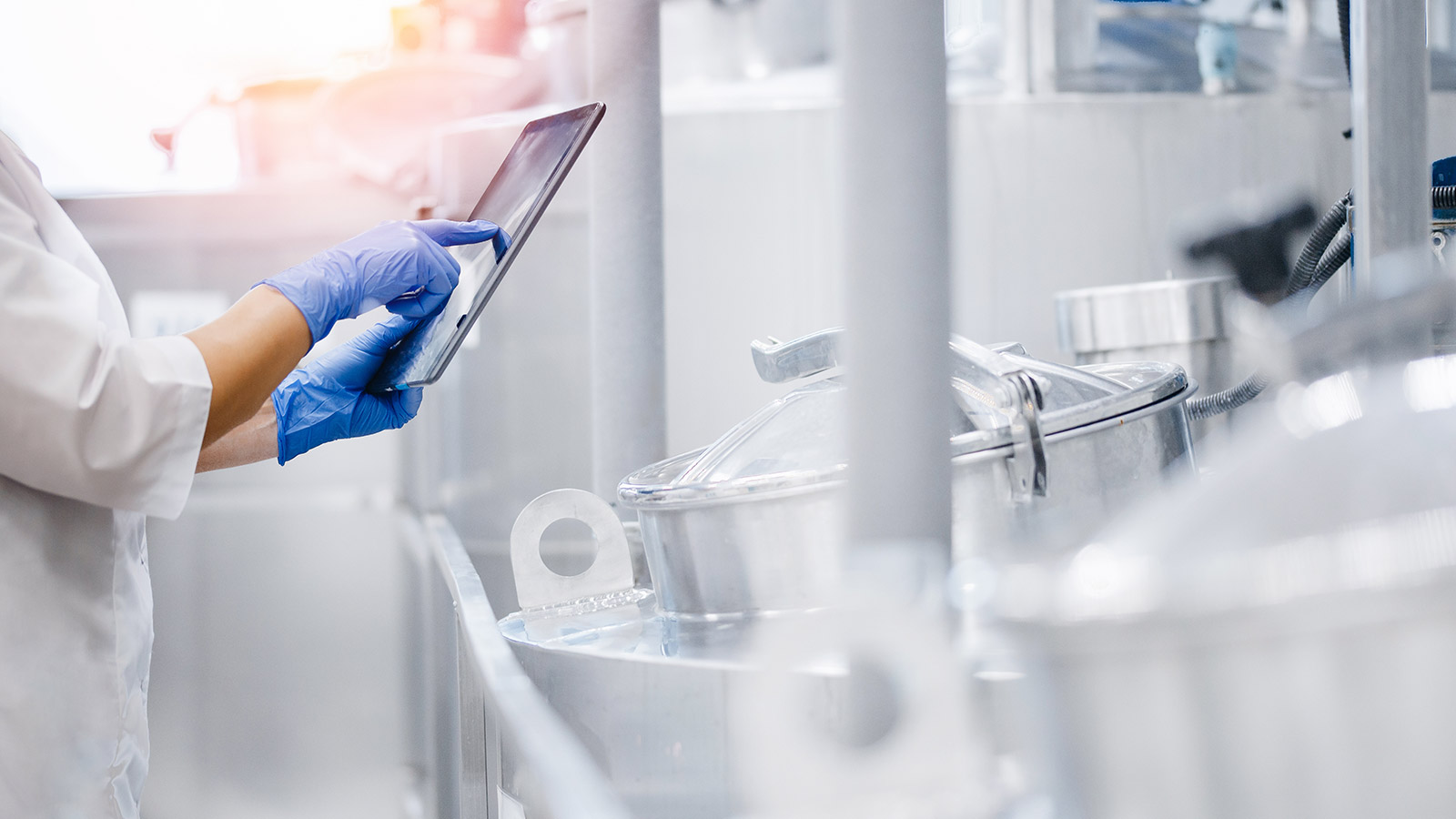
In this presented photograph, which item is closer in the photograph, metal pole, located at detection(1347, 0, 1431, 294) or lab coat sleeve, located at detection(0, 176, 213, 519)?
lab coat sleeve, located at detection(0, 176, 213, 519)

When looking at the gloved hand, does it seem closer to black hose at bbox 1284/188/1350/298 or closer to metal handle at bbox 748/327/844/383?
metal handle at bbox 748/327/844/383

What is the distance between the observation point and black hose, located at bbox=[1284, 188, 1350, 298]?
167 cm

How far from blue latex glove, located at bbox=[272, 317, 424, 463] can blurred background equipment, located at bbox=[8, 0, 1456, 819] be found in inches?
10.0

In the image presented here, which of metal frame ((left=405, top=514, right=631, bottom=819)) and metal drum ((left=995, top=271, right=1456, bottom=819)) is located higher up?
metal drum ((left=995, top=271, right=1456, bottom=819))

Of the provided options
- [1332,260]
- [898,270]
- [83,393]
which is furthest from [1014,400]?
[1332,260]

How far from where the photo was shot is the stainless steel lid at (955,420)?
904 millimetres

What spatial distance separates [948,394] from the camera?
54 cm

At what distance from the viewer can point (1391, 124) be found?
1.19m

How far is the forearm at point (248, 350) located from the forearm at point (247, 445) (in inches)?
11.6

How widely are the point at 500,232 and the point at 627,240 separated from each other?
0.36 meters

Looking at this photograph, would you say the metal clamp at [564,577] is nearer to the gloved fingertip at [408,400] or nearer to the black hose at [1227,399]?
the gloved fingertip at [408,400]

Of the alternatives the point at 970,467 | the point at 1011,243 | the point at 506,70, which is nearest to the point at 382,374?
the point at 970,467

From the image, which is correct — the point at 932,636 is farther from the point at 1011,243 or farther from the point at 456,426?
the point at 456,426

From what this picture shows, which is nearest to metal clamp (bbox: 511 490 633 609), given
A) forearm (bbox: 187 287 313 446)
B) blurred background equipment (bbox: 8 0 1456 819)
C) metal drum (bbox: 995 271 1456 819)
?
blurred background equipment (bbox: 8 0 1456 819)
